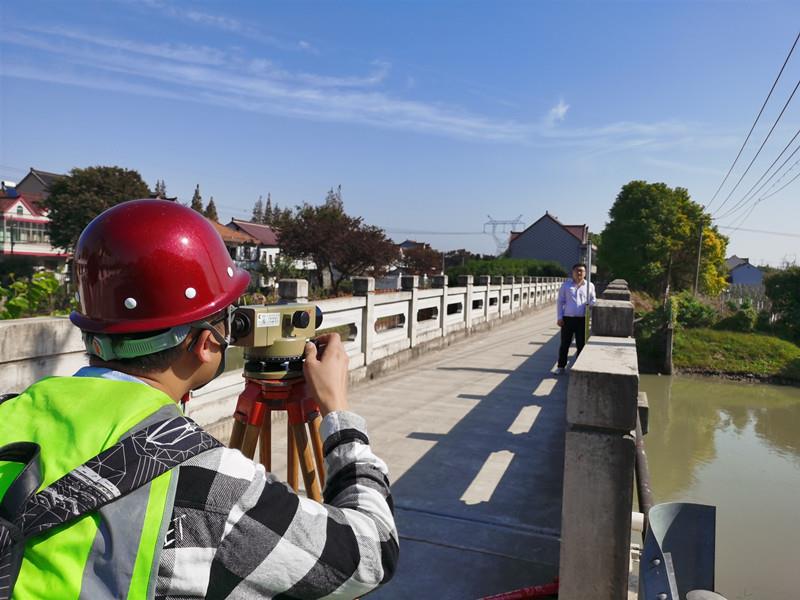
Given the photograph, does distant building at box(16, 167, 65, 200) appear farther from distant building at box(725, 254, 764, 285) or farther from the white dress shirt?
distant building at box(725, 254, 764, 285)

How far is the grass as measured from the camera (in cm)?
1366

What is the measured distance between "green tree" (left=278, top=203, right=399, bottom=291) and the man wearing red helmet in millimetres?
20370

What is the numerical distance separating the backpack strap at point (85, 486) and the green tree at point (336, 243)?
20.6 m

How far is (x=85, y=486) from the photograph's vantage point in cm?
70

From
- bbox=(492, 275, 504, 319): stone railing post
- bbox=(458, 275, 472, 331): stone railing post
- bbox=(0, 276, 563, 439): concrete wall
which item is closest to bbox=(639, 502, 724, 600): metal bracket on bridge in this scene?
bbox=(0, 276, 563, 439): concrete wall

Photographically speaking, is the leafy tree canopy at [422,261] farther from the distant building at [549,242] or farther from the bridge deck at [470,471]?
the bridge deck at [470,471]

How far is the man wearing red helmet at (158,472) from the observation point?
69 cm

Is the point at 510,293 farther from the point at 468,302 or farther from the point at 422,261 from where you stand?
the point at 422,261

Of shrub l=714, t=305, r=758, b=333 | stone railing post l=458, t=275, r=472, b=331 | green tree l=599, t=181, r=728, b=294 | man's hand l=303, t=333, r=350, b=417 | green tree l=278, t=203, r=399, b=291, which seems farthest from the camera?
green tree l=599, t=181, r=728, b=294

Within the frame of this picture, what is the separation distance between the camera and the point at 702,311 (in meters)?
16.0

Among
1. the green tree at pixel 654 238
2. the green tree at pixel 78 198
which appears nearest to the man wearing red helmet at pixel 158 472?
the green tree at pixel 78 198

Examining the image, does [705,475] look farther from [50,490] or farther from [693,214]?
[693,214]

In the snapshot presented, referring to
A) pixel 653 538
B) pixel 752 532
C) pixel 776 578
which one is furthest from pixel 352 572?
pixel 752 532

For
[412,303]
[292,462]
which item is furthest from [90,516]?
[412,303]
